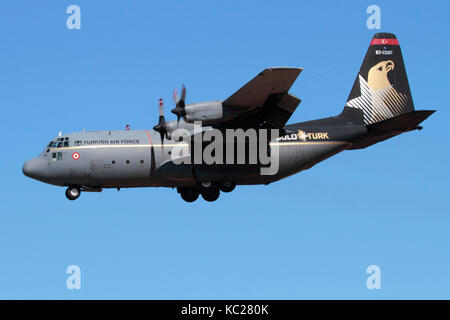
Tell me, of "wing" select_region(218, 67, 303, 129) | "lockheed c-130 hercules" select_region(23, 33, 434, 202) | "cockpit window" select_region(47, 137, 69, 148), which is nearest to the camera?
"wing" select_region(218, 67, 303, 129)

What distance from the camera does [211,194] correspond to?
3331 cm

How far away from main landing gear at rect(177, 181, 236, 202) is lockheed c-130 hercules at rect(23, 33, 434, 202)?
1.6 inches

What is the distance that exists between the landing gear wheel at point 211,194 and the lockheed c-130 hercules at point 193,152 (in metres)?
0.04

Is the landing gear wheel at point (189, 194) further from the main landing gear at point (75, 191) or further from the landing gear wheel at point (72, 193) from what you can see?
the landing gear wheel at point (72, 193)

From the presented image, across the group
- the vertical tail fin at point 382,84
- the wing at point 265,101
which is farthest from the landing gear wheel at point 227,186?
the vertical tail fin at point 382,84

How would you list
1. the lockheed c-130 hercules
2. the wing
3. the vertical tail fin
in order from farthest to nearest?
the vertical tail fin < the lockheed c-130 hercules < the wing

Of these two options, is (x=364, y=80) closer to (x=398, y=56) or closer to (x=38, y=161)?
(x=398, y=56)

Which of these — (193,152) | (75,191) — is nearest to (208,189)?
(193,152)

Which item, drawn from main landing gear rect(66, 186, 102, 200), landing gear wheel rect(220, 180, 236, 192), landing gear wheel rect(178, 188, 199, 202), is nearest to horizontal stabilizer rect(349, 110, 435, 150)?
landing gear wheel rect(220, 180, 236, 192)

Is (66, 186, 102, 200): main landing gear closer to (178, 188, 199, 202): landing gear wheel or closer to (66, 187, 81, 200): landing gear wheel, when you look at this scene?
(66, 187, 81, 200): landing gear wheel

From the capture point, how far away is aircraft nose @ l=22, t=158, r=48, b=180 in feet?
107
